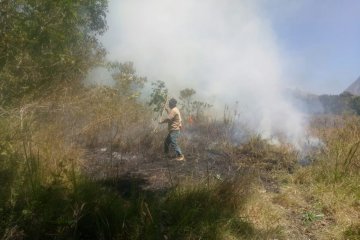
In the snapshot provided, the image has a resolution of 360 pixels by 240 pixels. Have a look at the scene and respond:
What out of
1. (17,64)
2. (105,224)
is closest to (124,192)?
(105,224)

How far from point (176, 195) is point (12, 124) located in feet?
7.41

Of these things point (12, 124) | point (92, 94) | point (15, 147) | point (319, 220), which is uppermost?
point (92, 94)

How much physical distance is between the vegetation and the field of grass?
0.05 feet

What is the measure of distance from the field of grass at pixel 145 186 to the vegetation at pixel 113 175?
15 mm

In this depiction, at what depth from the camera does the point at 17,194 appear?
366cm

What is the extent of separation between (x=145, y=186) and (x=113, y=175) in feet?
2.11

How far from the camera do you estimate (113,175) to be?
5133mm

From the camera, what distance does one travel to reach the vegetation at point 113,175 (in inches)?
144

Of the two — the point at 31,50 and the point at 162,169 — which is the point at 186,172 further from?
the point at 31,50

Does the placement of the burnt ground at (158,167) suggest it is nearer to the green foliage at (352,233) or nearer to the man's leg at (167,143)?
the man's leg at (167,143)

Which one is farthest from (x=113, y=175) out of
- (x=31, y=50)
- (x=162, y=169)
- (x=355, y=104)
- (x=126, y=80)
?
(x=355, y=104)

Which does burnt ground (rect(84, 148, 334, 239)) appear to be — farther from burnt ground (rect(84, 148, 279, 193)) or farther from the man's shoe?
the man's shoe

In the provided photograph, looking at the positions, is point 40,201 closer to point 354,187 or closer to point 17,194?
point 17,194

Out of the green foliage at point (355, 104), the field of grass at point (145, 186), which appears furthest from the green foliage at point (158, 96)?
the green foliage at point (355, 104)
